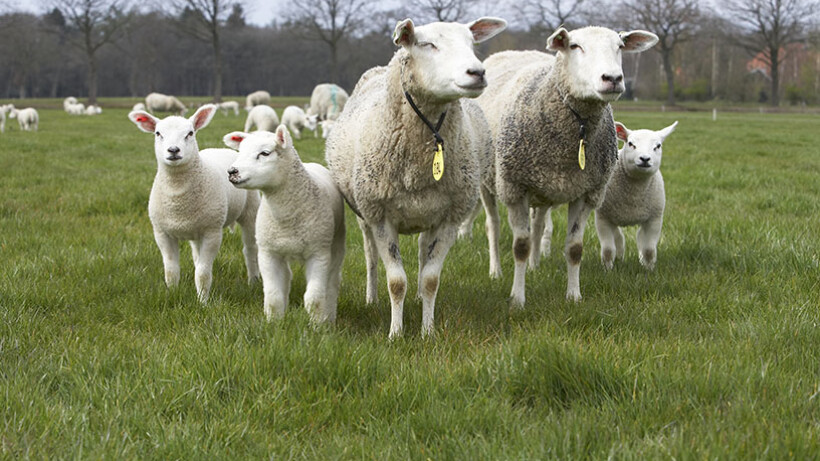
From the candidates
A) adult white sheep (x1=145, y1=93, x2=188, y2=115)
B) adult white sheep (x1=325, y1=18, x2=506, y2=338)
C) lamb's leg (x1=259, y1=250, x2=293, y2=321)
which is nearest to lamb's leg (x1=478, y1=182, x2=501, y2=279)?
adult white sheep (x1=325, y1=18, x2=506, y2=338)

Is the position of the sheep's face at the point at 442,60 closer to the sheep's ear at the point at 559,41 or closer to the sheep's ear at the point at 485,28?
the sheep's ear at the point at 485,28

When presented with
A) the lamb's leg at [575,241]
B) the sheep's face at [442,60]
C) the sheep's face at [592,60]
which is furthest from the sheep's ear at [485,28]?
the lamb's leg at [575,241]

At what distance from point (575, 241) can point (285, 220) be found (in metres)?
1.83

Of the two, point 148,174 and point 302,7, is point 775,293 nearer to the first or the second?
point 148,174

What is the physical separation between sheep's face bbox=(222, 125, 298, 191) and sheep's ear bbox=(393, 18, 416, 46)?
75 centimetres

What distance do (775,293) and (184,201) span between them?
135 inches

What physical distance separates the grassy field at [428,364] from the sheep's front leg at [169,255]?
0.51 feet

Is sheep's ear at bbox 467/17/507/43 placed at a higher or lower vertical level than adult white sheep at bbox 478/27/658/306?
higher

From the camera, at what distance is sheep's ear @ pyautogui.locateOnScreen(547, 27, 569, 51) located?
391 cm

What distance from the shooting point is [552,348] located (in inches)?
112

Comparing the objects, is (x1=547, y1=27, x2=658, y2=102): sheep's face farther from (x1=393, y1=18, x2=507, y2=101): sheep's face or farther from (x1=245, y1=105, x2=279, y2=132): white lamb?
(x1=245, y1=105, x2=279, y2=132): white lamb

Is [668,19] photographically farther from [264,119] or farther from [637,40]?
[637,40]

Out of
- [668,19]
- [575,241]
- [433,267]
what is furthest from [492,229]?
[668,19]

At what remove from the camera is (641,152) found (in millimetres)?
4805
